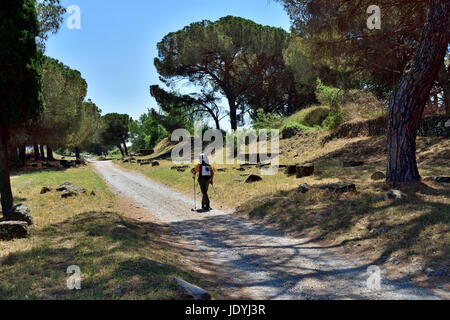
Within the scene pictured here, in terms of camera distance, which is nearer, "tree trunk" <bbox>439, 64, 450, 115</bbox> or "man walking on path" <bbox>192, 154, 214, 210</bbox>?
"man walking on path" <bbox>192, 154, 214, 210</bbox>

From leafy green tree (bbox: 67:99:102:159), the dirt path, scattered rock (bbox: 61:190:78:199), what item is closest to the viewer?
the dirt path

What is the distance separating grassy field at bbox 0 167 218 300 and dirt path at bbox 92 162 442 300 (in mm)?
731

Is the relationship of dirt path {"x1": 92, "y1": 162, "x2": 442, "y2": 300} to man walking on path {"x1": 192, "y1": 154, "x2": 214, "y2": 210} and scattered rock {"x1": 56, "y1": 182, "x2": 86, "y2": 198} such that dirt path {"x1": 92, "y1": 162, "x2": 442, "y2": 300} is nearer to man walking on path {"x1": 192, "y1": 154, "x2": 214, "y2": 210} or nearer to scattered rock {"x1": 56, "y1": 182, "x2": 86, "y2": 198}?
man walking on path {"x1": 192, "y1": 154, "x2": 214, "y2": 210}

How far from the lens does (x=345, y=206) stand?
852 cm

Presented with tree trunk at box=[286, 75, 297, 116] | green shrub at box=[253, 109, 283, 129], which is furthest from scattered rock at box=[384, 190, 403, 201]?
tree trunk at box=[286, 75, 297, 116]

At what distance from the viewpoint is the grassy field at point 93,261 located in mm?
4137

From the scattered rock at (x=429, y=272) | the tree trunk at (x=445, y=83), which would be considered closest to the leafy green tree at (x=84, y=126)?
the tree trunk at (x=445, y=83)

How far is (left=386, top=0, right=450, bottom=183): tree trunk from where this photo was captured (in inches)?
334

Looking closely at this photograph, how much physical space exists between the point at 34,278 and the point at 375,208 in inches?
291

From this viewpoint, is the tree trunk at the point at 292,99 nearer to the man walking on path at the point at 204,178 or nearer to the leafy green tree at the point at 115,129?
the man walking on path at the point at 204,178

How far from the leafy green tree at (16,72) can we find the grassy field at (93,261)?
2.74 meters

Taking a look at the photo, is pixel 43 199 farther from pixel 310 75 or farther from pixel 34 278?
pixel 310 75

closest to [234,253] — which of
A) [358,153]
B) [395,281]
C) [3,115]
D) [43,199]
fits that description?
[395,281]

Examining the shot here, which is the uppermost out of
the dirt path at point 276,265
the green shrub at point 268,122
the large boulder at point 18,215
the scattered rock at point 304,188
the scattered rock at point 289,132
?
the green shrub at point 268,122
